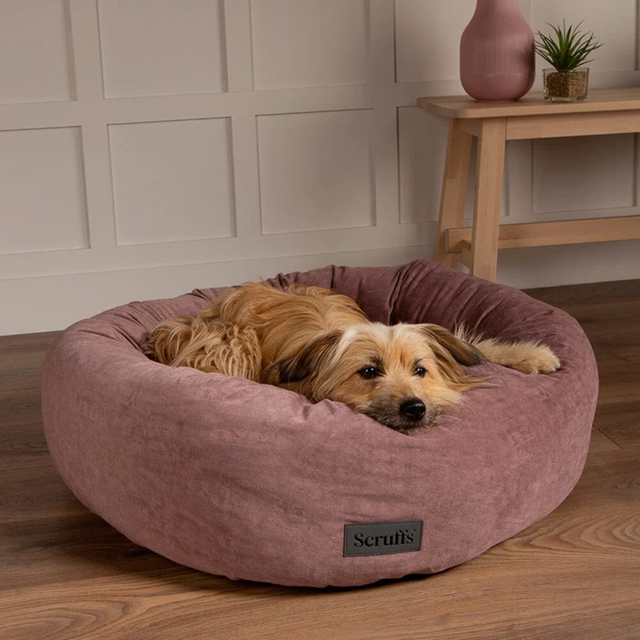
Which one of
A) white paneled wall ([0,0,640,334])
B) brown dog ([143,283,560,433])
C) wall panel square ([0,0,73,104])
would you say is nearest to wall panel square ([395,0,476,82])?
white paneled wall ([0,0,640,334])

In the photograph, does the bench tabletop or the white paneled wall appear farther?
the white paneled wall

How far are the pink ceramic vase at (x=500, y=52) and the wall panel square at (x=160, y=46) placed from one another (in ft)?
3.36

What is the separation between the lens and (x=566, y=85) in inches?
138

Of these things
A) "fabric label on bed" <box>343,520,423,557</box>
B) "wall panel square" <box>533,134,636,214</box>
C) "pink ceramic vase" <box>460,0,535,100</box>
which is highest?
"pink ceramic vase" <box>460,0,535,100</box>

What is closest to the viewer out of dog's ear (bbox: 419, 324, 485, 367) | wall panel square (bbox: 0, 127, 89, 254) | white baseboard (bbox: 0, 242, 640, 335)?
dog's ear (bbox: 419, 324, 485, 367)

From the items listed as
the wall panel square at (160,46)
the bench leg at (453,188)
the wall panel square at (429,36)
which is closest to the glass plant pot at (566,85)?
the bench leg at (453,188)

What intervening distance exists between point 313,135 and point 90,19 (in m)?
1.00

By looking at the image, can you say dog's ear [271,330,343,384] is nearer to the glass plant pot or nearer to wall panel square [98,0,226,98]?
the glass plant pot

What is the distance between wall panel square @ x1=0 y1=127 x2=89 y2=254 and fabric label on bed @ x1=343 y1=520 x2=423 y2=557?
2450mm

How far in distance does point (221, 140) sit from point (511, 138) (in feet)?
3.97

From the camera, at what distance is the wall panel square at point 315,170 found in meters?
3.99

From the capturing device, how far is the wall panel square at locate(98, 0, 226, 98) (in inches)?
148

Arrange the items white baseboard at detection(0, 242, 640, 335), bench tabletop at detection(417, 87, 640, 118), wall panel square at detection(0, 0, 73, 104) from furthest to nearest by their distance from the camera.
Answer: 1. white baseboard at detection(0, 242, 640, 335)
2. wall panel square at detection(0, 0, 73, 104)
3. bench tabletop at detection(417, 87, 640, 118)

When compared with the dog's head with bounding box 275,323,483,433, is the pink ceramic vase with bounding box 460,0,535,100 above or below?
above
